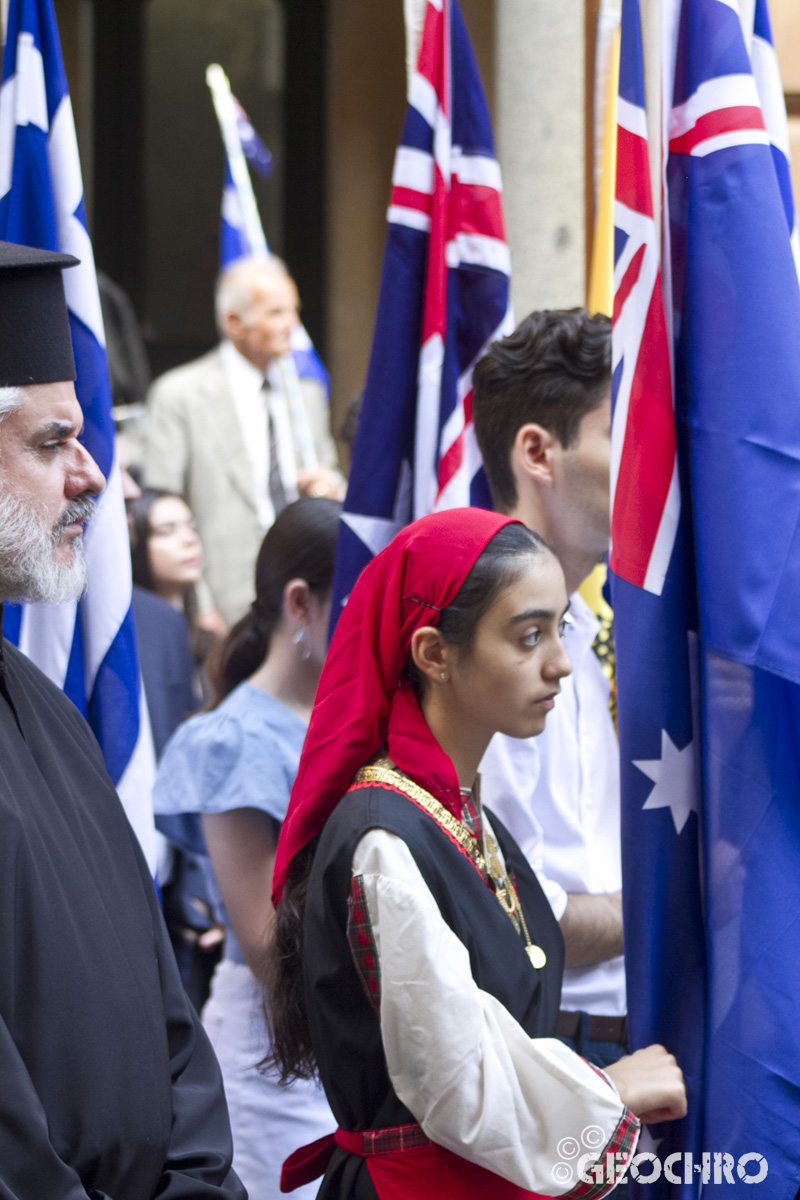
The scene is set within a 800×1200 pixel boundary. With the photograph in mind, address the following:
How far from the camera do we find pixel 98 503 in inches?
109

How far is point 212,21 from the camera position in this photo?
385 inches

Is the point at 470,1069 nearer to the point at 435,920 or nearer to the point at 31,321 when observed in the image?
the point at 435,920

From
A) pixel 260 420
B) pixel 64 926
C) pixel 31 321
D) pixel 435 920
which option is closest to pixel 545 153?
pixel 260 420

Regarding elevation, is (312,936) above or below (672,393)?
below

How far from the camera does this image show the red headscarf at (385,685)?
206 centimetres

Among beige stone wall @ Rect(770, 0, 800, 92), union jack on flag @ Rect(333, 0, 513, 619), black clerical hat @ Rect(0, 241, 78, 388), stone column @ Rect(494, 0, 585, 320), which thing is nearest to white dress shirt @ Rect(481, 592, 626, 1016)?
union jack on flag @ Rect(333, 0, 513, 619)

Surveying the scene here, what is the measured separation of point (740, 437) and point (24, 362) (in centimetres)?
101

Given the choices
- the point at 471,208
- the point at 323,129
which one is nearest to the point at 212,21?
the point at 323,129

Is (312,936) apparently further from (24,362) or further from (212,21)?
(212,21)

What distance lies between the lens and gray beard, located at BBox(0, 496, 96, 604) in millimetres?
1924

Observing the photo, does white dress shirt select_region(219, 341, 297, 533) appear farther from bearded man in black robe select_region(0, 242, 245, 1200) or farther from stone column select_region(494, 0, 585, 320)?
bearded man in black robe select_region(0, 242, 245, 1200)

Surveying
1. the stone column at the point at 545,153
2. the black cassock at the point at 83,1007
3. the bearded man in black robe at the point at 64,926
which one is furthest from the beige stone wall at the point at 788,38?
the black cassock at the point at 83,1007

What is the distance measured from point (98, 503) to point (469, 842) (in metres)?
1.13

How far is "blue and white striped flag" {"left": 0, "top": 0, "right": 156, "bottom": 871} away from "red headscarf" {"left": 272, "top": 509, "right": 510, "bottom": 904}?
714mm
